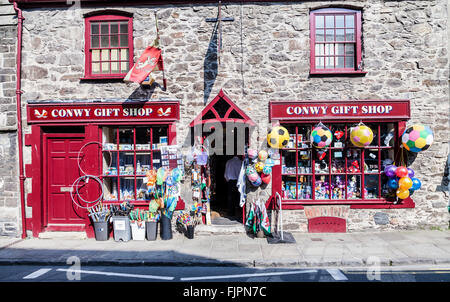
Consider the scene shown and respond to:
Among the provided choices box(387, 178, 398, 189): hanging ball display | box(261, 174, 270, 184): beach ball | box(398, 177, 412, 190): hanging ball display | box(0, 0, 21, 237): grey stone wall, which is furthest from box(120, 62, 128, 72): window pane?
box(398, 177, 412, 190): hanging ball display

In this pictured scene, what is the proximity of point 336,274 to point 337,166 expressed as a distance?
3.84m

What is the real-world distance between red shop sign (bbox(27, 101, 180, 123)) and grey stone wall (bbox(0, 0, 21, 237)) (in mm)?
667

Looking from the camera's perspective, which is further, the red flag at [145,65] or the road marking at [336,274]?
the red flag at [145,65]

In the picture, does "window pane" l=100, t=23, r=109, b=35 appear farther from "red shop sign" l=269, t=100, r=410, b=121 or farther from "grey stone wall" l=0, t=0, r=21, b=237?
"red shop sign" l=269, t=100, r=410, b=121

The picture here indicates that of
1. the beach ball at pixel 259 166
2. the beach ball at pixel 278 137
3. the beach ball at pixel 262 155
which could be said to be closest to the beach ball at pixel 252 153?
the beach ball at pixel 262 155

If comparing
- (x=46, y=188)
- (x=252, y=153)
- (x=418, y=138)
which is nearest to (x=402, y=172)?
(x=418, y=138)

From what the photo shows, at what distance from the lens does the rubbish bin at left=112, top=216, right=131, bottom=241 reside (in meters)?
8.63

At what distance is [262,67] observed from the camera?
9086mm

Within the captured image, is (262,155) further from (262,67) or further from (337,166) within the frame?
(262,67)

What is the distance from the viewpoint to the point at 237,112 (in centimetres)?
897

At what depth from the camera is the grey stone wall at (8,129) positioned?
9.13 metres

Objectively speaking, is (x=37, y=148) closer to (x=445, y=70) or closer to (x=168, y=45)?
(x=168, y=45)

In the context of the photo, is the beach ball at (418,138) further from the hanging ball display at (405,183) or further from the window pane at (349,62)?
the window pane at (349,62)

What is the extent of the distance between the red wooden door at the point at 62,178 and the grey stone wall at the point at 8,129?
0.86 metres
